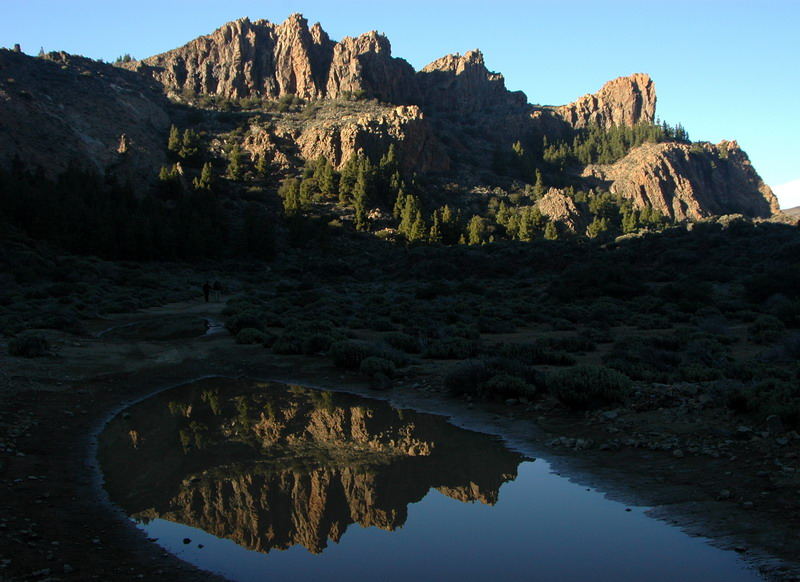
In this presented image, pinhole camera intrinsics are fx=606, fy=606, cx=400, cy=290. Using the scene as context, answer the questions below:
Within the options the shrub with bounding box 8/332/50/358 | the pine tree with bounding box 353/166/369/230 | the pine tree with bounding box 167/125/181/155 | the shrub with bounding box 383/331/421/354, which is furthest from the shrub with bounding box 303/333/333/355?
the pine tree with bounding box 167/125/181/155

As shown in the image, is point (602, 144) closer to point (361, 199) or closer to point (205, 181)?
point (361, 199)

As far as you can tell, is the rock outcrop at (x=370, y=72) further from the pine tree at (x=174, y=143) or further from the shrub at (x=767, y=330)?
the shrub at (x=767, y=330)

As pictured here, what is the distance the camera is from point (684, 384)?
1128 cm

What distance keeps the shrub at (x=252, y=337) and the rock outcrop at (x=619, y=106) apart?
167311mm

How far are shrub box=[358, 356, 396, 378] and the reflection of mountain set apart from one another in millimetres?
1970

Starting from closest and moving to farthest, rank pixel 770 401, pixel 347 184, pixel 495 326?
pixel 770 401
pixel 495 326
pixel 347 184

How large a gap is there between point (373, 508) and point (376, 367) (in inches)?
277

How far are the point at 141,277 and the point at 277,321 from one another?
25.0m

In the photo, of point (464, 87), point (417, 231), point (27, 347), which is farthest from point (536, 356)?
point (464, 87)

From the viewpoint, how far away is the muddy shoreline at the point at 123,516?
528 cm

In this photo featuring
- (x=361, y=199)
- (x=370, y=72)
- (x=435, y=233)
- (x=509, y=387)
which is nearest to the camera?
(x=509, y=387)

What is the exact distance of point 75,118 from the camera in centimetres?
8469

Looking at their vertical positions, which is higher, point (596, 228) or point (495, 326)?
point (596, 228)

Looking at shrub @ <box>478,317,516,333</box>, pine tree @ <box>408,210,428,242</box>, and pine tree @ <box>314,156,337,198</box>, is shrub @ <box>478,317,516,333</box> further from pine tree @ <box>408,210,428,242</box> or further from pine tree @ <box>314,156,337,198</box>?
pine tree @ <box>314,156,337,198</box>
